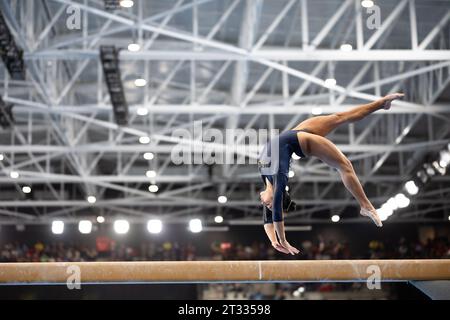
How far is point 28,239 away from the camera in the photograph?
3394 centimetres

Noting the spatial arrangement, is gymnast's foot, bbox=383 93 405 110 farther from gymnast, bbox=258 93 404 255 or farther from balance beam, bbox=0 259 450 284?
balance beam, bbox=0 259 450 284

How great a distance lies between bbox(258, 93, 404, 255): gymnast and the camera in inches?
234

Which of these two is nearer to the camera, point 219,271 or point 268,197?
point 219,271

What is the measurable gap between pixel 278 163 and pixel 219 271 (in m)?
1.17

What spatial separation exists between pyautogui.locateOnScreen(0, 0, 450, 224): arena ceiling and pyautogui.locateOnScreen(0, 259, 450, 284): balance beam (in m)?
6.99

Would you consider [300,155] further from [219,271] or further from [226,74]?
[226,74]

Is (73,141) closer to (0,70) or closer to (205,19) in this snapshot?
(0,70)

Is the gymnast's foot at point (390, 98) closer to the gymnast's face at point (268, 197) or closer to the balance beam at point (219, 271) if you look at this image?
the gymnast's face at point (268, 197)

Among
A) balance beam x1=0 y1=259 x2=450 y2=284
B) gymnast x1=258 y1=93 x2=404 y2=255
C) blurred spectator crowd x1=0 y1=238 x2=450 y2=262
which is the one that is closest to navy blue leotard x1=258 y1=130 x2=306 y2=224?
gymnast x1=258 y1=93 x2=404 y2=255

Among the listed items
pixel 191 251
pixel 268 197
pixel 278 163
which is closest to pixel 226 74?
pixel 268 197

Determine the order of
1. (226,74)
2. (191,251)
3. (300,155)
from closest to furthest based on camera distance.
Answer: (300,155) < (226,74) < (191,251)

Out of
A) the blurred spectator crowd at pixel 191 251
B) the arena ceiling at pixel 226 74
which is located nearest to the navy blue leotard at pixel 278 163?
the arena ceiling at pixel 226 74

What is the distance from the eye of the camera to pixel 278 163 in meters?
5.98
